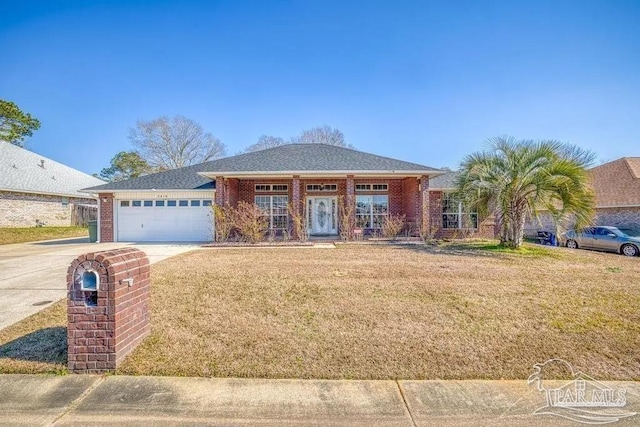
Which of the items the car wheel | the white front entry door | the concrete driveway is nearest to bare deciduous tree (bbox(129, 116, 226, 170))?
the white front entry door

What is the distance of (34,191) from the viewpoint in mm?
21484

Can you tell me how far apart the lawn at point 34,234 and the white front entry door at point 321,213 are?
53.2 ft

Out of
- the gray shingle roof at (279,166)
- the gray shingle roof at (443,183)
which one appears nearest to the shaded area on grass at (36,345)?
the gray shingle roof at (279,166)

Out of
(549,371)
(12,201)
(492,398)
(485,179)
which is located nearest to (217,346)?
(492,398)

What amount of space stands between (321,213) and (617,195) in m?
17.8

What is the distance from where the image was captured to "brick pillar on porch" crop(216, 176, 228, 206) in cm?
1562

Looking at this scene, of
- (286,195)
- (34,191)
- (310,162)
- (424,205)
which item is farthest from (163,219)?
(424,205)

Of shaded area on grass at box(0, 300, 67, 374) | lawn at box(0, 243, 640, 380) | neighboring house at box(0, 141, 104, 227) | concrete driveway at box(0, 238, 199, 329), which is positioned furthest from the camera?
neighboring house at box(0, 141, 104, 227)

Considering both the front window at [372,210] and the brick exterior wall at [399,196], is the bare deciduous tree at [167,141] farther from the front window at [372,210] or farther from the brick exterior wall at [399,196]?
the front window at [372,210]

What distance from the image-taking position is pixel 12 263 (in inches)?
382

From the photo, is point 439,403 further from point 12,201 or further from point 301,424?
point 12,201

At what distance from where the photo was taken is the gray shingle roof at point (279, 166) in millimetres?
15633

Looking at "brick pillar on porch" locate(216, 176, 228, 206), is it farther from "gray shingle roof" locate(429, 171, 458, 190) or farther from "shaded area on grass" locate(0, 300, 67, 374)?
"gray shingle roof" locate(429, 171, 458, 190)

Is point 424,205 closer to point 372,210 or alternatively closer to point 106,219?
point 372,210
